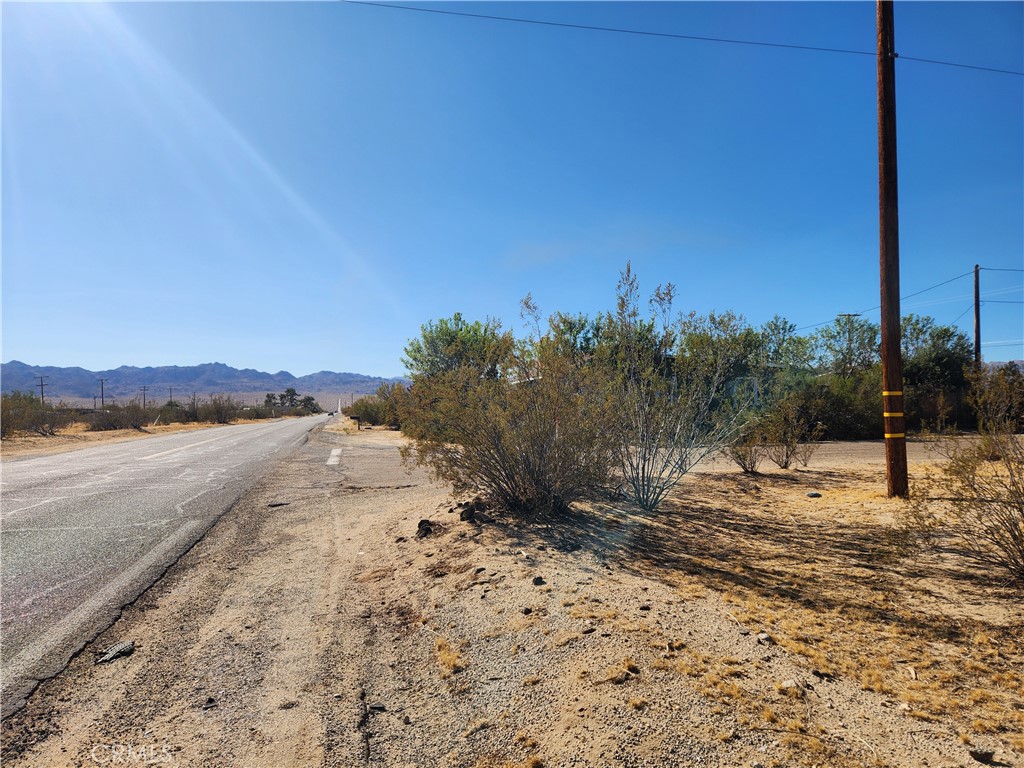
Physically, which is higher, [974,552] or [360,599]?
[974,552]

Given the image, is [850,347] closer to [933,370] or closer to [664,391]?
[933,370]

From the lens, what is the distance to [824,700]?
2.53 metres

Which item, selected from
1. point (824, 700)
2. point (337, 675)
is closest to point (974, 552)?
point (824, 700)

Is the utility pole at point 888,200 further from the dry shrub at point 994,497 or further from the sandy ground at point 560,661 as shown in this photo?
the dry shrub at point 994,497

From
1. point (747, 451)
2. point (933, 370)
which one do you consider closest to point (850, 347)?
point (933, 370)

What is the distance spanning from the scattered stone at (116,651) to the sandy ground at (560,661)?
7 cm

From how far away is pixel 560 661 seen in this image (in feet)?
9.83

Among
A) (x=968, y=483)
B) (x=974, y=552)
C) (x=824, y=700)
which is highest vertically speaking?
(x=968, y=483)

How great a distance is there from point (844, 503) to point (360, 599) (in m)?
6.07

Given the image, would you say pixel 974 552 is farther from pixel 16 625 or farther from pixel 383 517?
pixel 16 625

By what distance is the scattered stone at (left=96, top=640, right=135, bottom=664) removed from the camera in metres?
3.48

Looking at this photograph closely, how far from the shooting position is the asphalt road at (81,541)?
3.75m

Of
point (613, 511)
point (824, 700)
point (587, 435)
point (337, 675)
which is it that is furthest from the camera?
point (613, 511)

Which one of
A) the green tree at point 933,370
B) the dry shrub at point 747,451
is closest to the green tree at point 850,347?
the green tree at point 933,370
